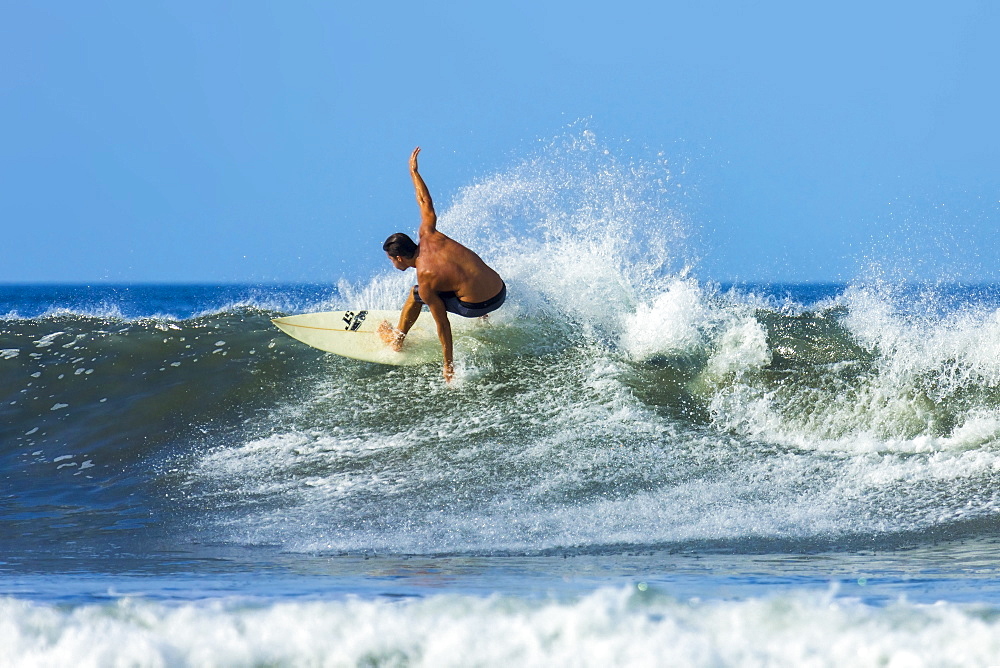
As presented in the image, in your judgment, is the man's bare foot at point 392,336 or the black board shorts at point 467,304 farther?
the man's bare foot at point 392,336

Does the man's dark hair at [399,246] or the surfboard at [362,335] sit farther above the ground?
the man's dark hair at [399,246]

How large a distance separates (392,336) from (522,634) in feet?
17.5

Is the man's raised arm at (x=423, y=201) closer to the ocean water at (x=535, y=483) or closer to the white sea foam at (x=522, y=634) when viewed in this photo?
the ocean water at (x=535, y=483)

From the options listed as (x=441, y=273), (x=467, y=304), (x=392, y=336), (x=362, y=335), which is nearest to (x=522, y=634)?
(x=441, y=273)

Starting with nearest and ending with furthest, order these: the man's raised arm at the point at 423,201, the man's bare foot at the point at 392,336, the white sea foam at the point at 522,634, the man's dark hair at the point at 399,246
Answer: the white sea foam at the point at 522,634 → the man's dark hair at the point at 399,246 → the man's raised arm at the point at 423,201 → the man's bare foot at the point at 392,336

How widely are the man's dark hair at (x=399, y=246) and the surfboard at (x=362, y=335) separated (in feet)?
3.66

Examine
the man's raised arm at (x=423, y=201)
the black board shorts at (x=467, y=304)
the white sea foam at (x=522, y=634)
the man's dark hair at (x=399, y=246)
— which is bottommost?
the white sea foam at (x=522, y=634)

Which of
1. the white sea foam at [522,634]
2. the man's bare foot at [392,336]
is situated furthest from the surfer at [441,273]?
the white sea foam at [522,634]

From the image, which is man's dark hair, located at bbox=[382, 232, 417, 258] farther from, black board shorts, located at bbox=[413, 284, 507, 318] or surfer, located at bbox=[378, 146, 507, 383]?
black board shorts, located at bbox=[413, 284, 507, 318]

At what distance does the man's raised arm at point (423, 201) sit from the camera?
295 inches

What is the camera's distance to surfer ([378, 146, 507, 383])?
7.31 meters

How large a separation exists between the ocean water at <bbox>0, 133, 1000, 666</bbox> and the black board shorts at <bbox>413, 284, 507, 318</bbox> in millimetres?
441

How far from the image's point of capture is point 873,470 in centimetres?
597

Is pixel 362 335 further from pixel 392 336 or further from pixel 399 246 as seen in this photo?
pixel 399 246
